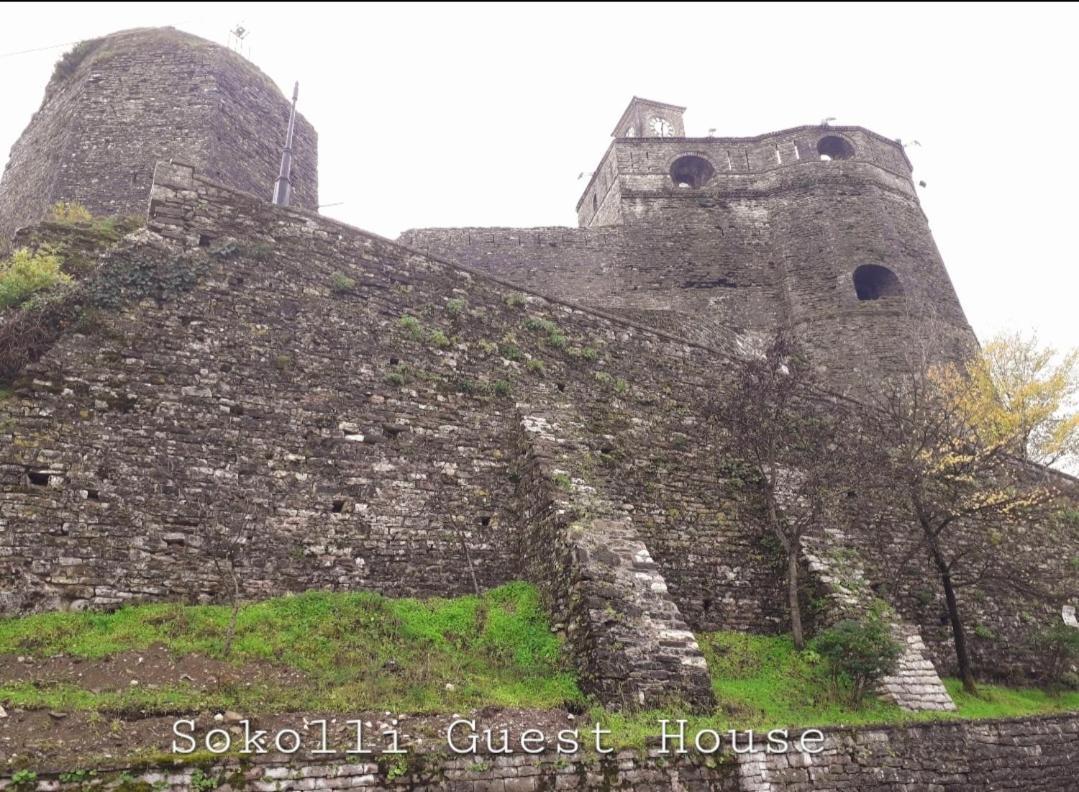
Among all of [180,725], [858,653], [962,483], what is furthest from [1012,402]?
[180,725]

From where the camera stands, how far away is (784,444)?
45.6 feet

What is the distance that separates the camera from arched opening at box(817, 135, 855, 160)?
98.5 feet

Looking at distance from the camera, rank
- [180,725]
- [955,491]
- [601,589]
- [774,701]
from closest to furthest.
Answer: [180,725] → [601,589] → [774,701] → [955,491]

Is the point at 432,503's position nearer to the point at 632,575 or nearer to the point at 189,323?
the point at 632,575

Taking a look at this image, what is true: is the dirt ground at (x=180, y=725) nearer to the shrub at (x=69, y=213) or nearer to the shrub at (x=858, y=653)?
the shrub at (x=858, y=653)

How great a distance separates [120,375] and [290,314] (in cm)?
249

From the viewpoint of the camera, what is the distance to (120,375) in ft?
29.4

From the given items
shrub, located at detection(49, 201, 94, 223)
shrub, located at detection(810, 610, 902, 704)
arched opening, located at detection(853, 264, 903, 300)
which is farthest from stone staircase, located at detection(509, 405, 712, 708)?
arched opening, located at detection(853, 264, 903, 300)

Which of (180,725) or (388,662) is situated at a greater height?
(388,662)

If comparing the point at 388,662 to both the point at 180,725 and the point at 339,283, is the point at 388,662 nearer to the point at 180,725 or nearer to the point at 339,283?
the point at 180,725

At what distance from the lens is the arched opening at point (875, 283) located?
26000 millimetres

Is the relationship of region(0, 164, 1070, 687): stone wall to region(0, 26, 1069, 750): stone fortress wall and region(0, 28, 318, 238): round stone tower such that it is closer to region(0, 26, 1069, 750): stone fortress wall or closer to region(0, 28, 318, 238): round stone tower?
region(0, 26, 1069, 750): stone fortress wall

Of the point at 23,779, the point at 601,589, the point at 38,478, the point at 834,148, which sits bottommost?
the point at 23,779

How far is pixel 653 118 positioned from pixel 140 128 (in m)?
27.6
